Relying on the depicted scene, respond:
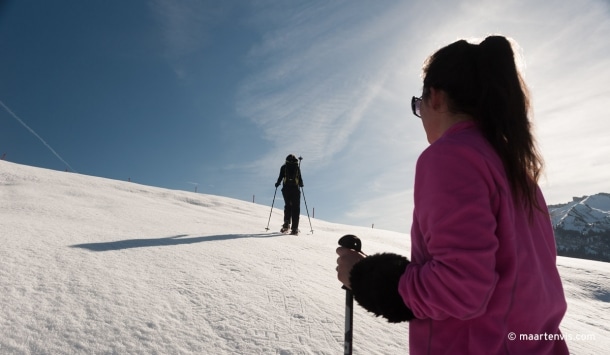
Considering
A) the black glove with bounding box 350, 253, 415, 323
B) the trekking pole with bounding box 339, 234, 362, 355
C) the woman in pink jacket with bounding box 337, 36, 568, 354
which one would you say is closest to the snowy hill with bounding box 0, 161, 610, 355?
the trekking pole with bounding box 339, 234, 362, 355

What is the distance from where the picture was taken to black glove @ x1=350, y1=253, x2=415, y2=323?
110 centimetres

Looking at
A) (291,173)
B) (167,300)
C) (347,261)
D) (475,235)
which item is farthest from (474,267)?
(291,173)

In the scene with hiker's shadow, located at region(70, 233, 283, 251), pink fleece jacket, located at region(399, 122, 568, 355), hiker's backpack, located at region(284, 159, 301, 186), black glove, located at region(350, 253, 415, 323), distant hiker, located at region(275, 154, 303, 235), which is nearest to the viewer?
pink fleece jacket, located at region(399, 122, 568, 355)

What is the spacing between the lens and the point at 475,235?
92cm

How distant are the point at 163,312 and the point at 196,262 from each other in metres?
1.41

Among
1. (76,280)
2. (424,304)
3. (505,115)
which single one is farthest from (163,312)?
(505,115)

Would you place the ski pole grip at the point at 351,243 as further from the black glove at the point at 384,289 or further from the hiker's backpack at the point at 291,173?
the hiker's backpack at the point at 291,173

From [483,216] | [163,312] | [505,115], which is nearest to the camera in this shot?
[483,216]

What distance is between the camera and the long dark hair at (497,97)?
1.12 m

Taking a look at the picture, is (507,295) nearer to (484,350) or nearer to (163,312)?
(484,350)

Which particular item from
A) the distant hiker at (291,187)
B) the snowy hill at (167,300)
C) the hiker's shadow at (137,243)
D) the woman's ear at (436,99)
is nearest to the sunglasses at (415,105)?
the woman's ear at (436,99)

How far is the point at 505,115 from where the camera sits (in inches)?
45.1

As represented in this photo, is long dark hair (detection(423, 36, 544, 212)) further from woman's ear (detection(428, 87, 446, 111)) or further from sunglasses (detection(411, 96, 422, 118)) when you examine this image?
sunglasses (detection(411, 96, 422, 118))

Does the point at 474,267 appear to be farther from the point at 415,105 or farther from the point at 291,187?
the point at 291,187
